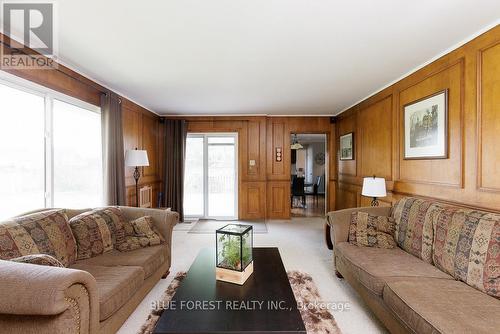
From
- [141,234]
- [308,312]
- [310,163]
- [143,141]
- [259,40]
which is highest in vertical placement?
[259,40]

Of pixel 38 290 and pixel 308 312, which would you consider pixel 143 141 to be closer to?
pixel 38 290

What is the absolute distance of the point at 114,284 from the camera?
5.57ft

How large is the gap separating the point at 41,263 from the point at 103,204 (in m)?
2.07

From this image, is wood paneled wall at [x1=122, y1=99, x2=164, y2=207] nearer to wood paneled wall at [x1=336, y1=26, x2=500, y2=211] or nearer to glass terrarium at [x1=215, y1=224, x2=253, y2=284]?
glass terrarium at [x1=215, y1=224, x2=253, y2=284]

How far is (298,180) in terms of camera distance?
23.0 ft

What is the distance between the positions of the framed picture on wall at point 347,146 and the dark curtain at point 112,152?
4159mm

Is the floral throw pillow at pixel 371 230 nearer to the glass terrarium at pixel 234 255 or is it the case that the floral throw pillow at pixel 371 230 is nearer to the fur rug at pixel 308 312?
the fur rug at pixel 308 312

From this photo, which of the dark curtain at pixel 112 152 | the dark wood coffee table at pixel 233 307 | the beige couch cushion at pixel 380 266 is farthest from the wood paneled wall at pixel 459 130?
the dark curtain at pixel 112 152

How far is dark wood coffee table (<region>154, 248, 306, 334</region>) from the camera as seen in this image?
50.8 inches

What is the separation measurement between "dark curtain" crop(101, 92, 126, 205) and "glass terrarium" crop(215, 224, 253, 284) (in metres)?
2.27

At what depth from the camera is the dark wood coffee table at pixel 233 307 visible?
1.29 meters

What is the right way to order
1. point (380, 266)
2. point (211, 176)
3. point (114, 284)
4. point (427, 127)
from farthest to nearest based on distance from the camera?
1. point (211, 176)
2. point (427, 127)
3. point (380, 266)
4. point (114, 284)

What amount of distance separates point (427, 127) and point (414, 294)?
195cm

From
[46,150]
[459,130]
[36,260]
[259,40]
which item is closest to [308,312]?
[36,260]
